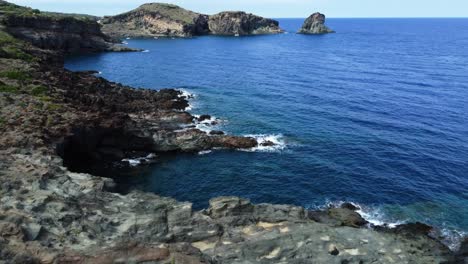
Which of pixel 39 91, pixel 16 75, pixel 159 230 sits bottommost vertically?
pixel 159 230

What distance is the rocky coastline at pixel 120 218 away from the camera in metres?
25.5

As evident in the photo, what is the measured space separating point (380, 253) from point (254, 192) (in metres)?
22.5

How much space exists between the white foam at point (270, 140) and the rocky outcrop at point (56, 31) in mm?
102934

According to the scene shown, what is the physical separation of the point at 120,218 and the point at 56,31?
473 ft

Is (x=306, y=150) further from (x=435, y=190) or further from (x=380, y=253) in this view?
(x=380, y=253)

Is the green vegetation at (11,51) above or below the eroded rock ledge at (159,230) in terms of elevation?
above

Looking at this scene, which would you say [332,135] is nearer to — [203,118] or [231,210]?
[203,118]

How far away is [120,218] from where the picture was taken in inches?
1314

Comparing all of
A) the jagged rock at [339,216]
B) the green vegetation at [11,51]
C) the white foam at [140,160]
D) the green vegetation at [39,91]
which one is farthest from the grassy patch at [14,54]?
the jagged rock at [339,216]

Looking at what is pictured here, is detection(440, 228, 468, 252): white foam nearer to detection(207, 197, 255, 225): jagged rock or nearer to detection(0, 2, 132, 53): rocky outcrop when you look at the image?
detection(207, 197, 255, 225): jagged rock

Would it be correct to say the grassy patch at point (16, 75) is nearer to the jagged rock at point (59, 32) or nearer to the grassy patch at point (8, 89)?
the grassy patch at point (8, 89)

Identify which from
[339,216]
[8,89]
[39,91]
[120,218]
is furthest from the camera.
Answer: [39,91]

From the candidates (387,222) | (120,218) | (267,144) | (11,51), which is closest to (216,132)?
(267,144)

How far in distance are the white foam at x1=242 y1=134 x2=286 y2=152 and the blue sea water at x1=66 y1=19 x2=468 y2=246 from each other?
20.9 inches
